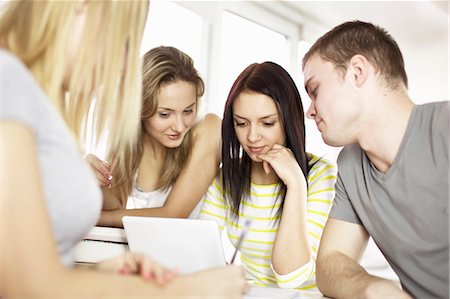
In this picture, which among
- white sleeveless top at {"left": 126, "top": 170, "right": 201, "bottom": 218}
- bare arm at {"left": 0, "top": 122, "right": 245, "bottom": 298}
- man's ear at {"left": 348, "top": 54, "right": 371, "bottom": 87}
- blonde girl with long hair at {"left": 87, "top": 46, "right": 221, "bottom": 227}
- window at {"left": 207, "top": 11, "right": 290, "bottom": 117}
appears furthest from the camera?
window at {"left": 207, "top": 11, "right": 290, "bottom": 117}

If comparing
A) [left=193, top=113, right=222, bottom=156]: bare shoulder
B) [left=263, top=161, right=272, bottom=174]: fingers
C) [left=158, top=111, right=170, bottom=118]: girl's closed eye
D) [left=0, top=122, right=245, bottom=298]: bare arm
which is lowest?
[left=0, top=122, right=245, bottom=298]: bare arm

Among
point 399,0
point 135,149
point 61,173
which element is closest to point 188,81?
point 135,149

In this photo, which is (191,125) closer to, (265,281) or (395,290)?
(265,281)

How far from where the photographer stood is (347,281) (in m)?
0.99

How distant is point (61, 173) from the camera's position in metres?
0.50

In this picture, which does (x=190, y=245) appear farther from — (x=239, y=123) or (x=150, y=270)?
(x=239, y=123)

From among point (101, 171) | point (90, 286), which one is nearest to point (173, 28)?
point (101, 171)

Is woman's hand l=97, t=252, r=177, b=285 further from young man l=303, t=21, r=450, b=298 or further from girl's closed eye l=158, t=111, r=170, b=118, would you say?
girl's closed eye l=158, t=111, r=170, b=118

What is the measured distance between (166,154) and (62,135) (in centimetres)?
116

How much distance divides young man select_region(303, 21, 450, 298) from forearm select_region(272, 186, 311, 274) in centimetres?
19

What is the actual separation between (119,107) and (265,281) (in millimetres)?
914

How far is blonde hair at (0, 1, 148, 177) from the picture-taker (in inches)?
21.4

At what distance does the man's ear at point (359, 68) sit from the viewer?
3.44 ft

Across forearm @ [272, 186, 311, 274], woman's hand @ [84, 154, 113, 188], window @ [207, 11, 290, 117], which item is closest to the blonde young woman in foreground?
Answer: forearm @ [272, 186, 311, 274]
